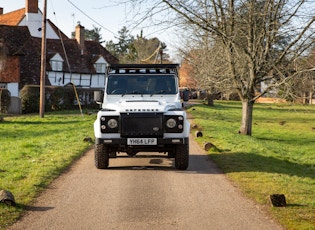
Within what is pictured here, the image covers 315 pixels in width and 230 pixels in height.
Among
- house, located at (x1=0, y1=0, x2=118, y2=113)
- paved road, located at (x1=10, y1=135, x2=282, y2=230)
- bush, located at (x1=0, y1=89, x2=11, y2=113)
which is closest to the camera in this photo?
paved road, located at (x1=10, y1=135, x2=282, y2=230)

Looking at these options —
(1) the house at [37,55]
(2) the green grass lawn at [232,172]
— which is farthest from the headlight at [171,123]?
(1) the house at [37,55]

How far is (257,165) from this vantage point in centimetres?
1231

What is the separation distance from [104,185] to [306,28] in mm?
8841

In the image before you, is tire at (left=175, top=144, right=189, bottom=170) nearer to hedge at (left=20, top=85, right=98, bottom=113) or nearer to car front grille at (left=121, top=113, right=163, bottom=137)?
car front grille at (left=121, top=113, right=163, bottom=137)

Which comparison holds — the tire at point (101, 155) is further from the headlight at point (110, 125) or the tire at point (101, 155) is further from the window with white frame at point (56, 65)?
the window with white frame at point (56, 65)

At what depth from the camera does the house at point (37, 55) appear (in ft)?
142

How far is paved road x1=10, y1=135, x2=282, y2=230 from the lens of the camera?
6.40 metres

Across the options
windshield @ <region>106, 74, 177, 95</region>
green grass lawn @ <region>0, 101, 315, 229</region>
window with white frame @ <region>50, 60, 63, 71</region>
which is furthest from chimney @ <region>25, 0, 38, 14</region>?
windshield @ <region>106, 74, 177, 95</region>

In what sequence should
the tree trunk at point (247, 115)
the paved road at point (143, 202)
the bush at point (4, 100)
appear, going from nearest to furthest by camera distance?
1. the paved road at point (143, 202)
2. the tree trunk at point (247, 115)
3. the bush at point (4, 100)

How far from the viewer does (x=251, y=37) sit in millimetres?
17547

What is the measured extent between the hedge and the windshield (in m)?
25.7

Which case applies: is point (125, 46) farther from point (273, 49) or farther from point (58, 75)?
point (273, 49)

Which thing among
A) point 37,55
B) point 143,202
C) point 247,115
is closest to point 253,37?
point 247,115

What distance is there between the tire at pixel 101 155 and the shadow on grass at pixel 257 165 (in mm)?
2781
